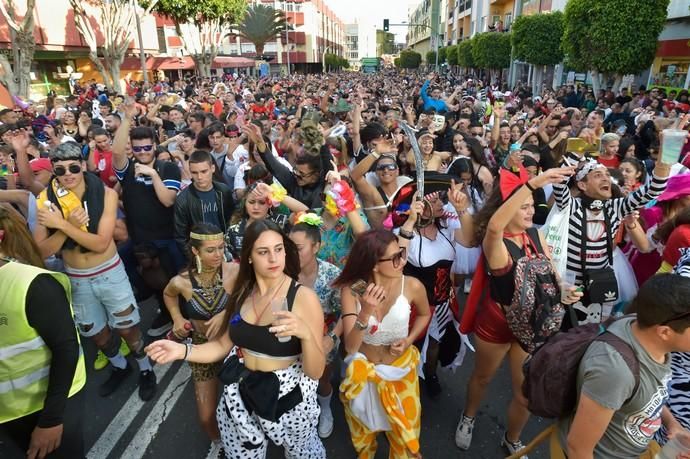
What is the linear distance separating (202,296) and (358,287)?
120 cm

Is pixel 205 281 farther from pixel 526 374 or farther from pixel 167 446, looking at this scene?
pixel 526 374

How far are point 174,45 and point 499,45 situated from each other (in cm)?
4634

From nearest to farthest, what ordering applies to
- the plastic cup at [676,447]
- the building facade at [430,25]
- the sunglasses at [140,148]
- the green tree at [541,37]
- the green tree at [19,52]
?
the plastic cup at [676,447], the sunglasses at [140,148], the green tree at [19,52], the green tree at [541,37], the building facade at [430,25]

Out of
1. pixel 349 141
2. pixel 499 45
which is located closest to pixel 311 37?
pixel 499 45

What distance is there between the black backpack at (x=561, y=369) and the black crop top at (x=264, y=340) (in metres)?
1.23

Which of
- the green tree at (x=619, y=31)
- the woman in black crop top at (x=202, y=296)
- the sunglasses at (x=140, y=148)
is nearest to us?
the woman in black crop top at (x=202, y=296)

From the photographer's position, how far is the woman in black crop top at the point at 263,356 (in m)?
2.38

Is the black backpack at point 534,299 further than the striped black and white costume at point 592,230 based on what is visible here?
No

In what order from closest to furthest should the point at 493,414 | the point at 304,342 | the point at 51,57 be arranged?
1. the point at 304,342
2. the point at 493,414
3. the point at 51,57

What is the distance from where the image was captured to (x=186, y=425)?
3.52 metres

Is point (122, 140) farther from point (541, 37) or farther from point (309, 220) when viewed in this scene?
point (541, 37)

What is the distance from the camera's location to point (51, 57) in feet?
89.4

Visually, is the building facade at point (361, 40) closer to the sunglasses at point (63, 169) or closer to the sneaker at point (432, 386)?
the sunglasses at point (63, 169)

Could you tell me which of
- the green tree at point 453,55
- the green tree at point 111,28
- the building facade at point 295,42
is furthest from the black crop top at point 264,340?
the building facade at point 295,42
